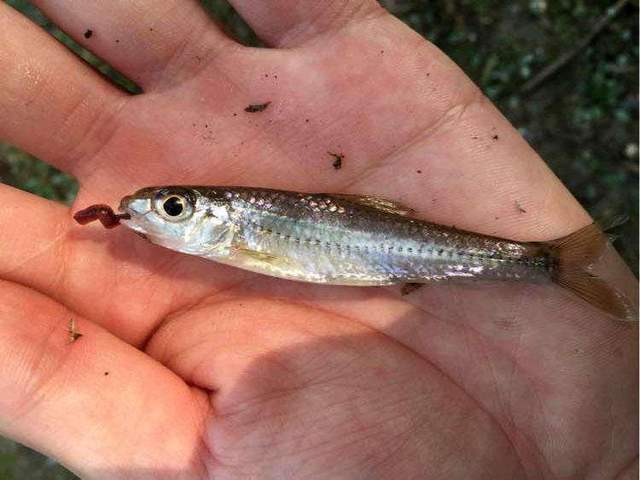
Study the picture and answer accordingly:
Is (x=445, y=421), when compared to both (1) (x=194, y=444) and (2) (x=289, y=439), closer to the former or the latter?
(2) (x=289, y=439)

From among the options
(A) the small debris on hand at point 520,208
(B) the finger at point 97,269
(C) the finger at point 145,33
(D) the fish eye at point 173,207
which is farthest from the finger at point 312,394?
(C) the finger at point 145,33

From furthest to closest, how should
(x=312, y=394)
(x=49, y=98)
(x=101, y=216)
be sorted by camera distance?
(x=49, y=98) < (x=101, y=216) < (x=312, y=394)

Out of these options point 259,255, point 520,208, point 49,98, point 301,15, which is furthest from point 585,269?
point 49,98

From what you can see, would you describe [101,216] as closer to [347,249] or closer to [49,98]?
[49,98]

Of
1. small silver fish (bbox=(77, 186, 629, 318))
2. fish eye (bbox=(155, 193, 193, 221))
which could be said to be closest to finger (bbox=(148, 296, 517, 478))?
small silver fish (bbox=(77, 186, 629, 318))

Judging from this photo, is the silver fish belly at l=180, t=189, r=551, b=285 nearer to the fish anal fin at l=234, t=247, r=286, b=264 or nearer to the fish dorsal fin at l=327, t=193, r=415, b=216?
the fish anal fin at l=234, t=247, r=286, b=264

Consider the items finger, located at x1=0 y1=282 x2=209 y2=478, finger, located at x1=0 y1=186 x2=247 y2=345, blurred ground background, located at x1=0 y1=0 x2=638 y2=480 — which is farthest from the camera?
blurred ground background, located at x1=0 y1=0 x2=638 y2=480

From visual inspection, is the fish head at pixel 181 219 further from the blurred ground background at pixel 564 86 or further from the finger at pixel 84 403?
the blurred ground background at pixel 564 86
